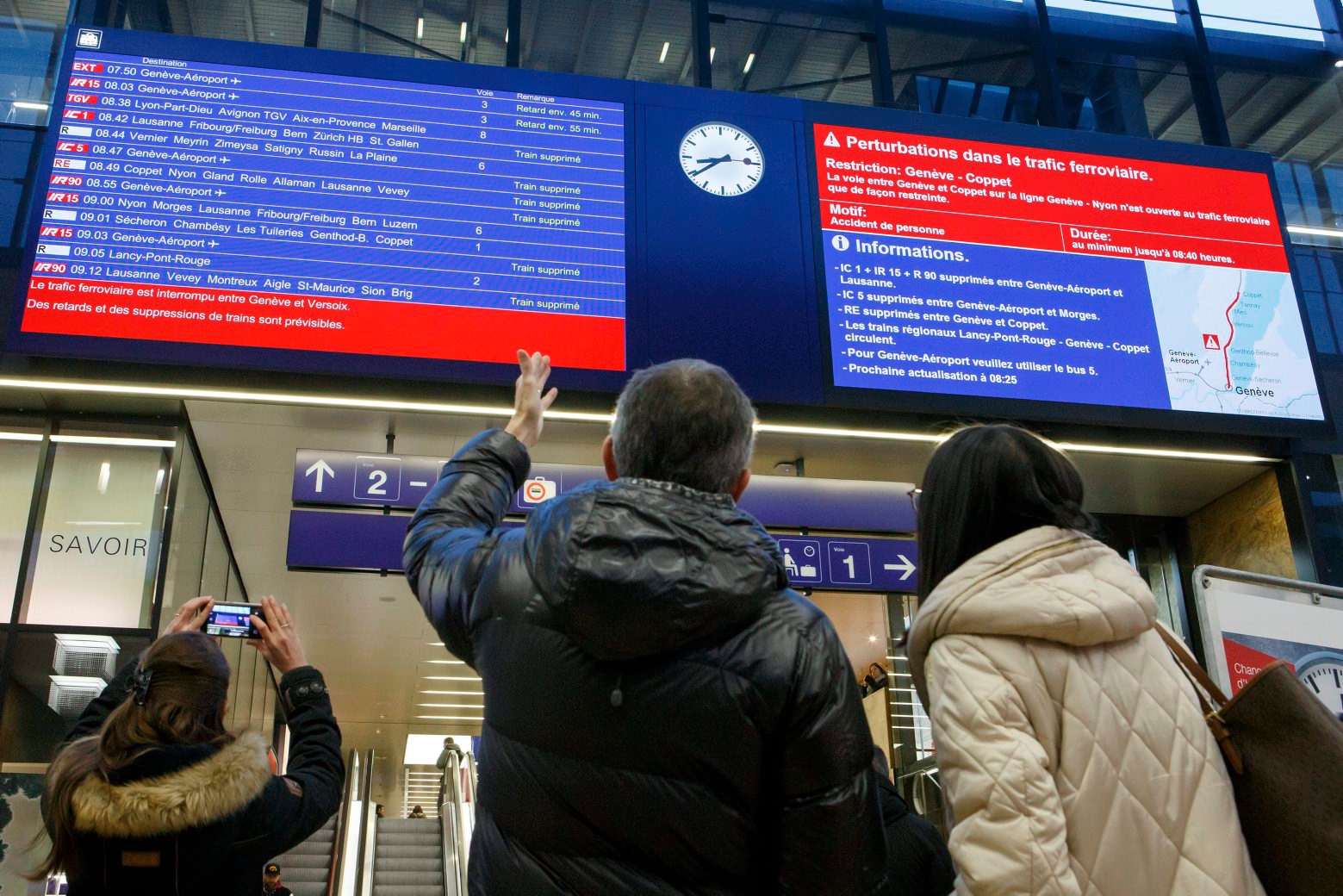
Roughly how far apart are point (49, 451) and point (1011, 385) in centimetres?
575

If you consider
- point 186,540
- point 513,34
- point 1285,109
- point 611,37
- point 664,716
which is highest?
point 611,37

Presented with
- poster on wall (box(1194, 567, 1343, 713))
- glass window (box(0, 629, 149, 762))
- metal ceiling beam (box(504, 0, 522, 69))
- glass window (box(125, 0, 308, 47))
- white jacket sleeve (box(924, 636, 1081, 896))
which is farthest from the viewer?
glass window (box(125, 0, 308, 47))

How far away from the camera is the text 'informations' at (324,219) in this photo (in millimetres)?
5945

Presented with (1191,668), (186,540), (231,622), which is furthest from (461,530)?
(186,540)

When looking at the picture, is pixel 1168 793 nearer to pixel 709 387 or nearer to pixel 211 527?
pixel 709 387

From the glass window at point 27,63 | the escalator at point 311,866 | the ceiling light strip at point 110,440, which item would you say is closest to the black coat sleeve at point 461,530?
the ceiling light strip at point 110,440

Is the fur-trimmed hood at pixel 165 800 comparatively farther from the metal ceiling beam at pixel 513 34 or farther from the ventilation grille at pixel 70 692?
the metal ceiling beam at pixel 513 34

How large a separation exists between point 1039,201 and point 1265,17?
13.6 ft

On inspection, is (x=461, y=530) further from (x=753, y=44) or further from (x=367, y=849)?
(x=753, y=44)

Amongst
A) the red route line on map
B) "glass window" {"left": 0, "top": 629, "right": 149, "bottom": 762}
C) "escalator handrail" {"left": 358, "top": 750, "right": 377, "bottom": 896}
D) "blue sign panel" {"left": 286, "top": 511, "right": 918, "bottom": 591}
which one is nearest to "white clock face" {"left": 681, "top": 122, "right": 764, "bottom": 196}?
"blue sign panel" {"left": 286, "top": 511, "right": 918, "bottom": 591}

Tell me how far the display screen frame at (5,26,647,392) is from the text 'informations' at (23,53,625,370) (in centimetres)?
5

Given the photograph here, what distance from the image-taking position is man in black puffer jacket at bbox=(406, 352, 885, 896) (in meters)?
1.37

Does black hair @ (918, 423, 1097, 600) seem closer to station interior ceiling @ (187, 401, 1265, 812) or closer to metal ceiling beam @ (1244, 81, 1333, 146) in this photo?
station interior ceiling @ (187, 401, 1265, 812)

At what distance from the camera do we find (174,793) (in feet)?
6.42
